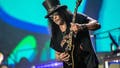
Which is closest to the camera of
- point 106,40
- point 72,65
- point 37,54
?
point 72,65

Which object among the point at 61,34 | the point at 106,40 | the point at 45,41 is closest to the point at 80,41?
the point at 61,34

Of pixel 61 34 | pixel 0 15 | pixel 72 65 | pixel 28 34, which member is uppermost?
pixel 0 15

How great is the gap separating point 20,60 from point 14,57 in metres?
0.07

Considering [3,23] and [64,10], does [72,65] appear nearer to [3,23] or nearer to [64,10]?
[64,10]

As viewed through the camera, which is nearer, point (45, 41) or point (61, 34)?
point (61, 34)

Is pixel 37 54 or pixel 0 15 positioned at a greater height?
pixel 0 15

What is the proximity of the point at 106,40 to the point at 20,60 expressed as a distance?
3.19ft

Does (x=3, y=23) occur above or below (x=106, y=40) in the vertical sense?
above

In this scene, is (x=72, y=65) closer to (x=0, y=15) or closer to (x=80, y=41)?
(x=80, y=41)

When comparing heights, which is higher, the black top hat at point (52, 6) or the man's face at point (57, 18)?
the black top hat at point (52, 6)

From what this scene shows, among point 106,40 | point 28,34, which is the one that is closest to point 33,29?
point 28,34

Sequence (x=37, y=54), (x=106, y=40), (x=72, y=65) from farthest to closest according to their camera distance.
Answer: (x=37, y=54) → (x=106, y=40) → (x=72, y=65)

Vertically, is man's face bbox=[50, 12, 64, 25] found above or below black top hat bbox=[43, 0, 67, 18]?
below

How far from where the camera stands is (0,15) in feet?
10.4
